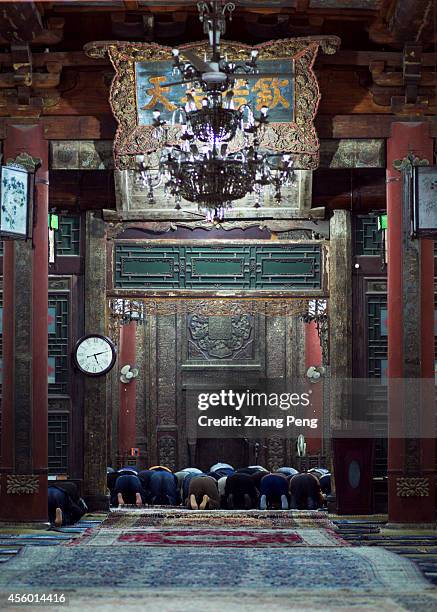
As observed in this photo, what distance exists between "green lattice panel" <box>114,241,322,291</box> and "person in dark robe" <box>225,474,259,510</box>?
97.6 inches

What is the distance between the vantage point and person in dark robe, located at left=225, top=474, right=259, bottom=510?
1419 cm

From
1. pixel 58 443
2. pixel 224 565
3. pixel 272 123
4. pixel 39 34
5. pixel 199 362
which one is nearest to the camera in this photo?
pixel 224 565

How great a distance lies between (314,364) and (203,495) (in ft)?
17.3

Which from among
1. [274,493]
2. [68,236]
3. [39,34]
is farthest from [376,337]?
[39,34]

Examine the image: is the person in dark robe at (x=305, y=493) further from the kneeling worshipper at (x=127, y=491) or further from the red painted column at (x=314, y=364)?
the red painted column at (x=314, y=364)

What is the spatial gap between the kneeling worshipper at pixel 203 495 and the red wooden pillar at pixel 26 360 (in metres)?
3.12

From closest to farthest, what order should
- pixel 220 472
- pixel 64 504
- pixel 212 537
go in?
1. pixel 212 537
2. pixel 64 504
3. pixel 220 472

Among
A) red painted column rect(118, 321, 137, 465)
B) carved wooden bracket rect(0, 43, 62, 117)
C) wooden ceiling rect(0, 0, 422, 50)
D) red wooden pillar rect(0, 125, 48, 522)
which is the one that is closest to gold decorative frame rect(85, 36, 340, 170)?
wooden ceiling rect(0, 0, 422, 50)

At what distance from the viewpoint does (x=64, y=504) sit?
12.2m

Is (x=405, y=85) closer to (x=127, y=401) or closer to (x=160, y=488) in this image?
(x=160, y=488)

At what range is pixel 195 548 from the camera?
9.61 metres

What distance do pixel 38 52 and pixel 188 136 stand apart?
232cm

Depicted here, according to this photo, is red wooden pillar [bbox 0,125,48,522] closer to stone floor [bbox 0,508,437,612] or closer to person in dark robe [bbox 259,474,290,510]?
stone floor [bbox 0,508,437,612]

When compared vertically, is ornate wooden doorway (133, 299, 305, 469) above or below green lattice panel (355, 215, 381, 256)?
below
